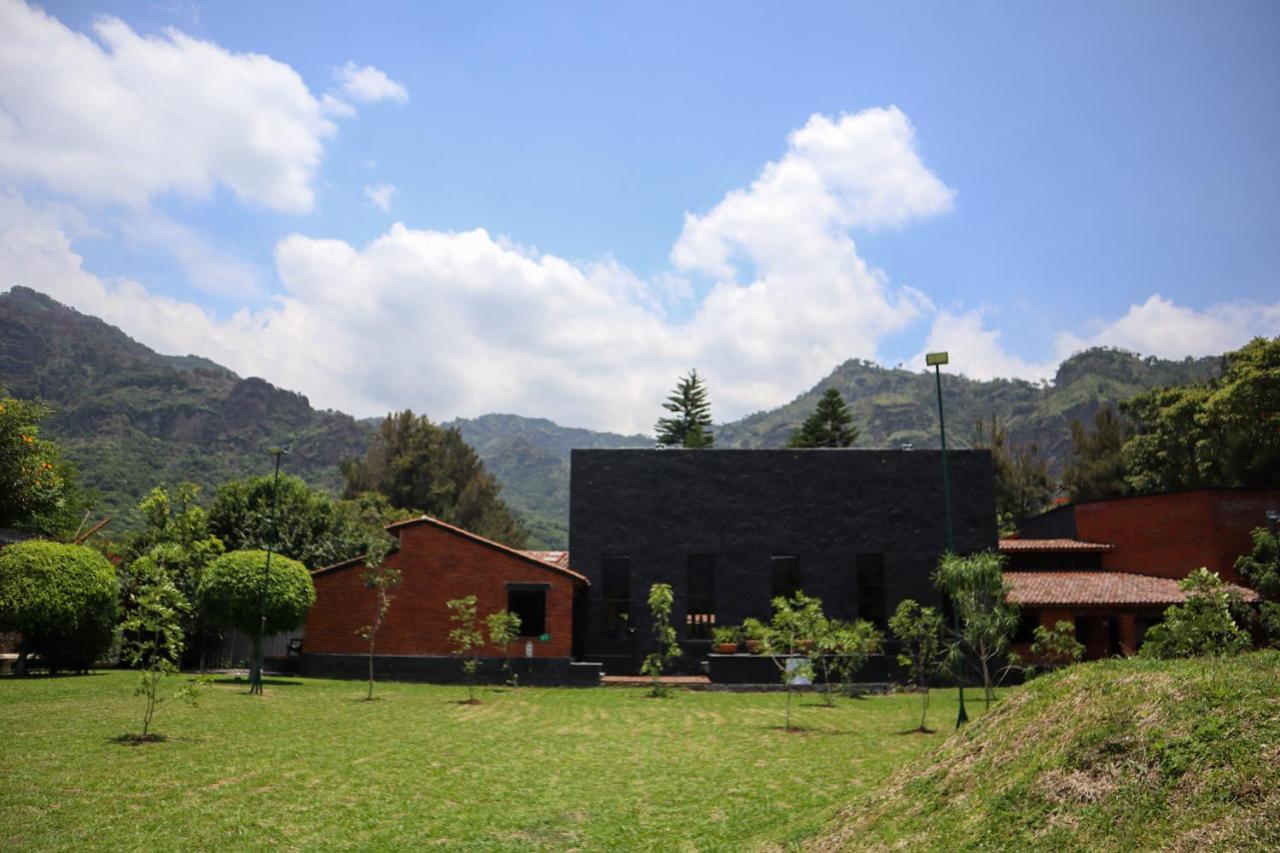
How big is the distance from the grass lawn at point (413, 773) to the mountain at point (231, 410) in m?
45.2

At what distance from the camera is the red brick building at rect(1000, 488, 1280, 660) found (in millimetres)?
30453

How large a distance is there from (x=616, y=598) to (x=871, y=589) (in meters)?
9.57

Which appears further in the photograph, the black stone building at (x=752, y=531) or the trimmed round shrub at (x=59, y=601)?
the black stone building at (x=752, y=531)

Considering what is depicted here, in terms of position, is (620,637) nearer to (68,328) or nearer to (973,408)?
(68,328)

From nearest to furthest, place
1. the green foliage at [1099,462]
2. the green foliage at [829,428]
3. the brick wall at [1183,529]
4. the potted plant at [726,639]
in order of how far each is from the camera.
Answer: the potted plant at [726,639]
the brick wall at [1183,529]
the green foliage at [1099,462]
the green foliage at [829,428]

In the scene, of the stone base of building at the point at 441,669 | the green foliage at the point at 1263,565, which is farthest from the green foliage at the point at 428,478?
the green foliage at the point at 1263,565

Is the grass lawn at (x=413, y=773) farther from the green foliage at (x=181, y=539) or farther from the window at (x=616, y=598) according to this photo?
the window at (x=616, y=598)

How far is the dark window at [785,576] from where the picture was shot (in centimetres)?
3192

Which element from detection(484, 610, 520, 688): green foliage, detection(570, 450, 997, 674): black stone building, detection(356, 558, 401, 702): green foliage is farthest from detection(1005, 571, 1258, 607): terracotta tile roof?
detection(356, 558, 401, 702): green foliage

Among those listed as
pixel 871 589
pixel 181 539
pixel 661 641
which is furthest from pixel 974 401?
pixel 181 539

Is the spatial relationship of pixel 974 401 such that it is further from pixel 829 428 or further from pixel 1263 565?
pixel 1263 565

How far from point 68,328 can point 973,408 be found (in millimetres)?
122774

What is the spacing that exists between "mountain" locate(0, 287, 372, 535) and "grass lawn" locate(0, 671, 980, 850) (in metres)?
54.6

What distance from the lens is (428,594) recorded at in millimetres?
29500
